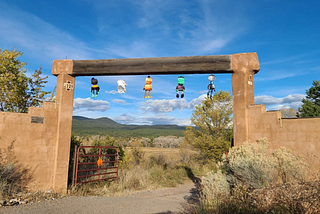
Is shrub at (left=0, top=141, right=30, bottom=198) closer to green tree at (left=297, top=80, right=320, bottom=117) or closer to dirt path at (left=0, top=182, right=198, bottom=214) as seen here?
dirt path at (left=0, top=182, right=198, bottom=214)

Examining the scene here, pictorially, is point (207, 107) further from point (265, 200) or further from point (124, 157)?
point (265, 200)

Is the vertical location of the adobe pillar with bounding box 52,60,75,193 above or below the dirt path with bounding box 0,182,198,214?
above

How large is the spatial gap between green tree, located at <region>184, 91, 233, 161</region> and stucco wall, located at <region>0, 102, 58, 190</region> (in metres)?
11.7

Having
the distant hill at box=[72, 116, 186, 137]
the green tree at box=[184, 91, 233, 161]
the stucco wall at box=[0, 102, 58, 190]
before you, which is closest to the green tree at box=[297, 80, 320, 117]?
the green tree at box=[184, 91, 233, 161]

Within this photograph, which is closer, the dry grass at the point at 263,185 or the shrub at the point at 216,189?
the dry grass at the point at 263,185

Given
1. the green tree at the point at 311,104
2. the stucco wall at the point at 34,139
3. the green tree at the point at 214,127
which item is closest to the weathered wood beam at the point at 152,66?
the stucco wall at the point at 34,139

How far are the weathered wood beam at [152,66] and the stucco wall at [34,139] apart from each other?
6.20ft

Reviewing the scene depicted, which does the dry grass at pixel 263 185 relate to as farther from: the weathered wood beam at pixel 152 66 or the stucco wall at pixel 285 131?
the weathered wood beam at pixel 152 66

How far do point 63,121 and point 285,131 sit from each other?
774 centimetres

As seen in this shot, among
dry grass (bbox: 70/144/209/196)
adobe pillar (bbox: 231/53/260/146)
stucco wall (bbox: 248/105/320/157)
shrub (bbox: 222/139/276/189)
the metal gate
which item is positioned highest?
adobe pillar (bbox: 231/53/260/146)

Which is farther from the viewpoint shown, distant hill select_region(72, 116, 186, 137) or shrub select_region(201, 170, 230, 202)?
distant hill select_region(72, 116, 186, 137)

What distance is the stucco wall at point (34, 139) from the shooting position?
8.31 metres

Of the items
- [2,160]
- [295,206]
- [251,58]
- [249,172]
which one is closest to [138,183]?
[2,160]

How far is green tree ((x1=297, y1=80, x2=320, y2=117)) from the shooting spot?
75.5ft
